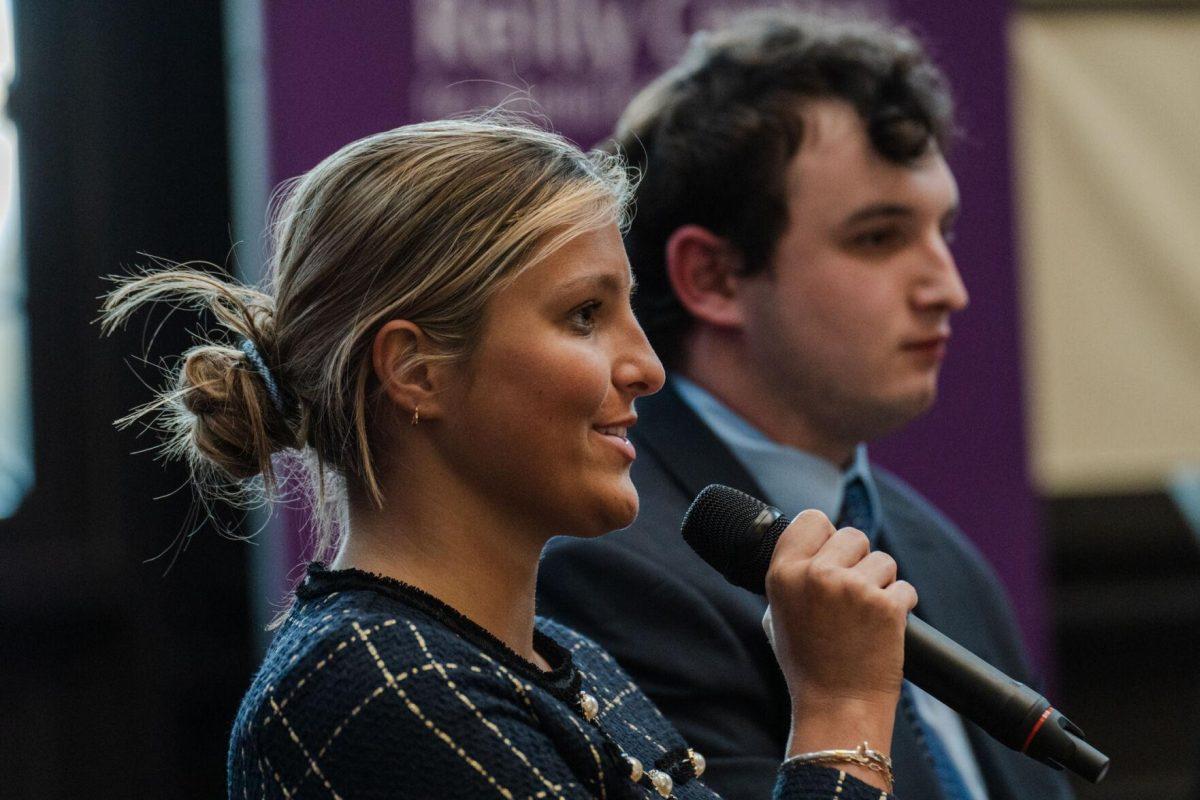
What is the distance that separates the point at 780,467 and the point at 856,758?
716 millimetres

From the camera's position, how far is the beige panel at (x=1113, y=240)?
3.63 m

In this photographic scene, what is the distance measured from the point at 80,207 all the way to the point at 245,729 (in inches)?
80.7

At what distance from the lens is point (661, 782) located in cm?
117

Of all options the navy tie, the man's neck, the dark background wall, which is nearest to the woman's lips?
the navy tie

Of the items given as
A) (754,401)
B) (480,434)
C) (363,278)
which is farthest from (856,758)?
(754,401)

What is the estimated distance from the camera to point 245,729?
1.08 meters

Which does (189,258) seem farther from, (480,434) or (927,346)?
(480,434)

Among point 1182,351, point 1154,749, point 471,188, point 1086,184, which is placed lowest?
point 1154,749

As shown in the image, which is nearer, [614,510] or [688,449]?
[614,510]

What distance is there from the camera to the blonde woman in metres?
1.11

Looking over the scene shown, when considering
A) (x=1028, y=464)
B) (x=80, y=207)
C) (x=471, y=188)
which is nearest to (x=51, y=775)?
(x=80, y=207)

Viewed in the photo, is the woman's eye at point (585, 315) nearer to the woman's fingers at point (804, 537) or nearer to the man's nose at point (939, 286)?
the woman's fingers at point (804, 537)

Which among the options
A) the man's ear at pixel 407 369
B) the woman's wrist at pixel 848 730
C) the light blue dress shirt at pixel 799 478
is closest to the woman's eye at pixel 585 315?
the man's ear at pixel 407 369

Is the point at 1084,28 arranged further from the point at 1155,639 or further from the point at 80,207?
the point at 80,207
